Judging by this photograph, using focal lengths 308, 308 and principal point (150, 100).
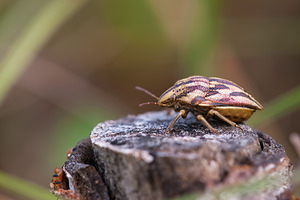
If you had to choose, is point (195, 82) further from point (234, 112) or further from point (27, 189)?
point (27, 189)

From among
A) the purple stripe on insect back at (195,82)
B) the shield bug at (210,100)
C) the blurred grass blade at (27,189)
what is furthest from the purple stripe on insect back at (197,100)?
the blurred grass blade at (27,189)

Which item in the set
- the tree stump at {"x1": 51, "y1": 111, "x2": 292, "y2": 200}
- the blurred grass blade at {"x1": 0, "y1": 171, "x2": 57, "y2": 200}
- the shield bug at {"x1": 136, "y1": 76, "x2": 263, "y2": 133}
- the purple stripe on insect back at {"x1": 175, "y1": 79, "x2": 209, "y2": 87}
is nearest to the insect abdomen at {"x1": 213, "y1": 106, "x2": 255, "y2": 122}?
the shield bug at {"x1": 136, "y1": 76, "x2": 263, "y2": 133}

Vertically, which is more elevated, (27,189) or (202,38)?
(202,38)

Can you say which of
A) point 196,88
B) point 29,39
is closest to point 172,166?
point 196,88

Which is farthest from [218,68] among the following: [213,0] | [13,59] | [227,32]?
[13,59]

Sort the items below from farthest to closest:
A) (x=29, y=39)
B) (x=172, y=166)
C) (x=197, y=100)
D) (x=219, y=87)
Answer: (x=29, y=39), (x=219, y=87), (x=197, y=100), (x=172, y=166)

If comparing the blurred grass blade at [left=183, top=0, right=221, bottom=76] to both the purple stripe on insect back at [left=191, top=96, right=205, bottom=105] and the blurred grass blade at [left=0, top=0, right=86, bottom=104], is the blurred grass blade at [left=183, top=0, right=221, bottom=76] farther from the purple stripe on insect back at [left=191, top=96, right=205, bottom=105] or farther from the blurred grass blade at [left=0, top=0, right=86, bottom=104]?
the purple stripe on insect back at [left=191, top=96, right=205, bottom=105]

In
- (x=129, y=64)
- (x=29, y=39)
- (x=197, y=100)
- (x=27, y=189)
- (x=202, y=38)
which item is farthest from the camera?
(x=129, y=64)
